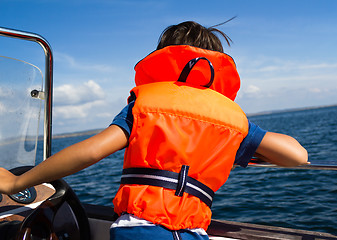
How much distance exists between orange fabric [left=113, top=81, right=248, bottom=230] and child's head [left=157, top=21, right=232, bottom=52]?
0.70 feet

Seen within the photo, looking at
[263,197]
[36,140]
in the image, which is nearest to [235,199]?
[263,197]

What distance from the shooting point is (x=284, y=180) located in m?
9.04

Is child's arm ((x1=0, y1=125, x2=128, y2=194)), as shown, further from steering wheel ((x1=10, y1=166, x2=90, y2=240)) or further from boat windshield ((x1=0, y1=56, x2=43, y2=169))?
boat windshield ((x1=0, y1=56, x2=43, y2=169))

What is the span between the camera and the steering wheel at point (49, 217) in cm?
140

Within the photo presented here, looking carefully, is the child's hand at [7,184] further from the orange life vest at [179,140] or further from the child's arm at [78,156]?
the orange life vest at [179,140]

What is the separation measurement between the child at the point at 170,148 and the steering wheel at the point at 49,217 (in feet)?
1.04

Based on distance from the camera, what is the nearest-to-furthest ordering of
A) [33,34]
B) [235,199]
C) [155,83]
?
[155,83], [33,34], [235,199]

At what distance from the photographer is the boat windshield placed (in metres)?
1.67

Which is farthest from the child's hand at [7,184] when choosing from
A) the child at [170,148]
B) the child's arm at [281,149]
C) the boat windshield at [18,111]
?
the child's arm at [281,149]

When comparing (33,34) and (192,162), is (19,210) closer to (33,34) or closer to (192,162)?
(33,34)

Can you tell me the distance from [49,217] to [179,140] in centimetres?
82

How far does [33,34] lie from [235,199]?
620 centimetres

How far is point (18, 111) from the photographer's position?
69.5 inches

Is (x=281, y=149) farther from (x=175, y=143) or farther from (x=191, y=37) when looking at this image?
(x=191, y=37)
